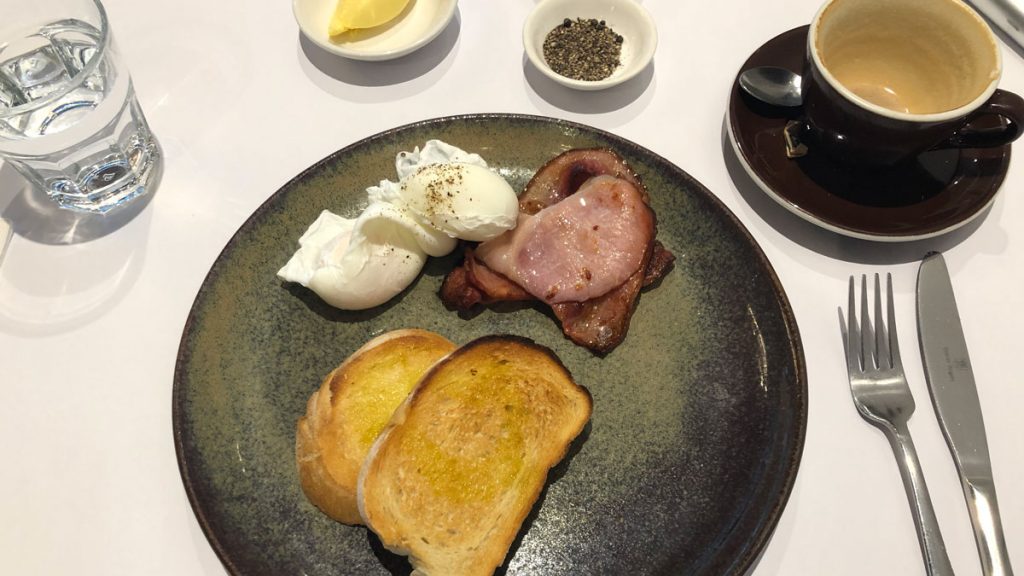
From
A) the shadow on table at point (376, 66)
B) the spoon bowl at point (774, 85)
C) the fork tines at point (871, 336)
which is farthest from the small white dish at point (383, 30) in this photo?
the fork tines at point (871, 336)

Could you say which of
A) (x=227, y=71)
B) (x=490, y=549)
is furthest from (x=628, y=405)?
(x=227, y=71)

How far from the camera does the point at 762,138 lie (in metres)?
1.42

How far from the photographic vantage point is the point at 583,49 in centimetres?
162

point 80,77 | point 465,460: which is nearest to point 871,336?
point 465,460

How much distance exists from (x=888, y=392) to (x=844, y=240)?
0.36 m

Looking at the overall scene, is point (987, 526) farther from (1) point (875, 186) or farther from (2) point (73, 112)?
(2) point (73, 112)

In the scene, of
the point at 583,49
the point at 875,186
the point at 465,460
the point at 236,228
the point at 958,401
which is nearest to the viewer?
the point at 465,460

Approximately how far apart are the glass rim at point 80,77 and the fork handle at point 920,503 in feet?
5.47


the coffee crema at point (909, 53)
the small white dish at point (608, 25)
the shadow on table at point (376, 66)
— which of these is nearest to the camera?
the coffee crema at point (909, 53)

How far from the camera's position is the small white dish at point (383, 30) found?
5.24ft

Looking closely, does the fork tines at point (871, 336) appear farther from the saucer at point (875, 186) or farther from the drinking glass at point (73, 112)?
the drinking glass at point (73, 112)

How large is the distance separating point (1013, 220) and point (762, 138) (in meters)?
0.59

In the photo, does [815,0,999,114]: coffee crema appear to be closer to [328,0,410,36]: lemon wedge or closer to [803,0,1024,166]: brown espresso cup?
[803,0,1024,166]: brown espresso cup

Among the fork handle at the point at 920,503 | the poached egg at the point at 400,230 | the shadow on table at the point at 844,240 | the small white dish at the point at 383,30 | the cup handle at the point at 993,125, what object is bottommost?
the fork handle at the point at 920,503
